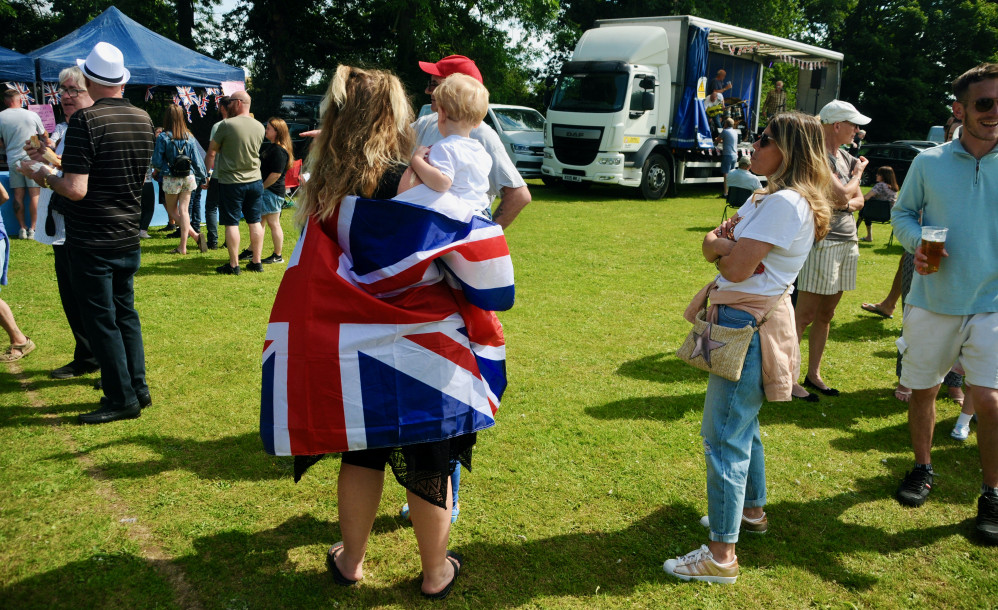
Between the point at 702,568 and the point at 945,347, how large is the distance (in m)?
1.71

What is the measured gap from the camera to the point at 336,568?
2.84 meters

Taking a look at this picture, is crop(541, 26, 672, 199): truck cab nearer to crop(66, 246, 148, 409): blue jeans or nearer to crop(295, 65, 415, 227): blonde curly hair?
crop(66, 246, 148, 409): blue jeans

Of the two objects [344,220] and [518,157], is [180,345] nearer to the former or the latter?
[344,220]

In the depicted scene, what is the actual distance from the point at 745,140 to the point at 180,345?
1677 centimetres

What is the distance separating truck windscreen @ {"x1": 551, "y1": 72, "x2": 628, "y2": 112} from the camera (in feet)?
49.5

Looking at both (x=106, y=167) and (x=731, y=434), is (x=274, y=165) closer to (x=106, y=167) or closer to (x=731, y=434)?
(x=106, y=167)

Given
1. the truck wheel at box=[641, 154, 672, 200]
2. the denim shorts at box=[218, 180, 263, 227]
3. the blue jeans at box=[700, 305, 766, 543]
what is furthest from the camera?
the truck wheel at box=[641, 154, 672, 200]

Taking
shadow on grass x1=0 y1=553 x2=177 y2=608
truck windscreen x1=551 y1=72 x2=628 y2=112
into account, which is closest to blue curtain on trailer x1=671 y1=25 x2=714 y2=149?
truck windscreen x1=551 y1=72 x2=628 y2=112

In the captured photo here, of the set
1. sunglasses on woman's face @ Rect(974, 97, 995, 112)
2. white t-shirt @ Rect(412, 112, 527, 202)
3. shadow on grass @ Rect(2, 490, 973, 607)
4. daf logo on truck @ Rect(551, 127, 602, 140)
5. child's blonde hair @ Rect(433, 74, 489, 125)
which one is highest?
daf logo on truck @ Rect(551, 127, 602, 140)

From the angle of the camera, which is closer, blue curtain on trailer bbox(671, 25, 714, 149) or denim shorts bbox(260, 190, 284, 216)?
denim shorts bbox(260, 190, 284, 216)

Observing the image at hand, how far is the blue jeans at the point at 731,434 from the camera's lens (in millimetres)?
2836

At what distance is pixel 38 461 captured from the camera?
3.71 metres

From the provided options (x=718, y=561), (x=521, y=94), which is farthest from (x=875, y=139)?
(x=718, y=561)

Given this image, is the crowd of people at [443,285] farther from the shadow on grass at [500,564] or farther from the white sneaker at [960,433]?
the white sneaker at [960,433]
